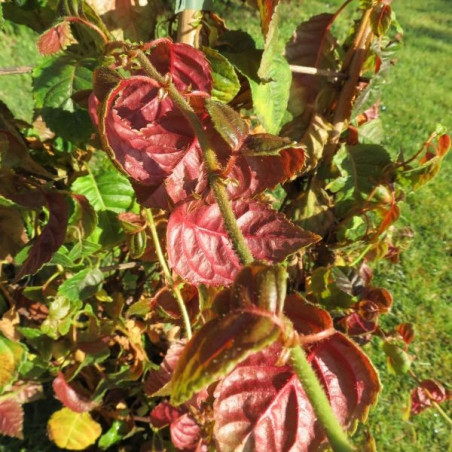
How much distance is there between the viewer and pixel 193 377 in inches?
14.7

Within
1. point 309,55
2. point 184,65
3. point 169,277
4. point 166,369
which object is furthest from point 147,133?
point 166,369

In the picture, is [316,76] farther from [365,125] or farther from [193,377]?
[193,377]

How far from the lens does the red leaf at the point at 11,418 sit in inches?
54.6

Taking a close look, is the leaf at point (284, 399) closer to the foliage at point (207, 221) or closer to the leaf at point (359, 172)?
the foliage at point (207, 221)

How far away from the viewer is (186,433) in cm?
126

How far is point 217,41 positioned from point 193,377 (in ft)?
2.23

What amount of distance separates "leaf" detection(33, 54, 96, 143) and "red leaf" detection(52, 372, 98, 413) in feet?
2.85

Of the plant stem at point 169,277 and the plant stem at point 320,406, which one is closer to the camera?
the plant stem at point 320,406

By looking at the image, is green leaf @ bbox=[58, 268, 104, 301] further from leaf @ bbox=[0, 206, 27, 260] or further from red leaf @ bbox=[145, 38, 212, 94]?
red leaf @ bbox=[145, 38, 212, 94]

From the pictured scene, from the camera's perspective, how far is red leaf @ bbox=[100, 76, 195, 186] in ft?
2.07

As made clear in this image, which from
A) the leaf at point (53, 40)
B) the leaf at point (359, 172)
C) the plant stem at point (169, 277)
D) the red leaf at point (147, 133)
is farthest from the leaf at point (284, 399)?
the leaf at point (359, 172)

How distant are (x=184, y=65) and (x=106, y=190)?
0.50 meters

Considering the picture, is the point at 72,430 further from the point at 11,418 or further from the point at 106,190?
the point at 106,190

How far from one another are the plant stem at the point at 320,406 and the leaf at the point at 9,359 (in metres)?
0.96
